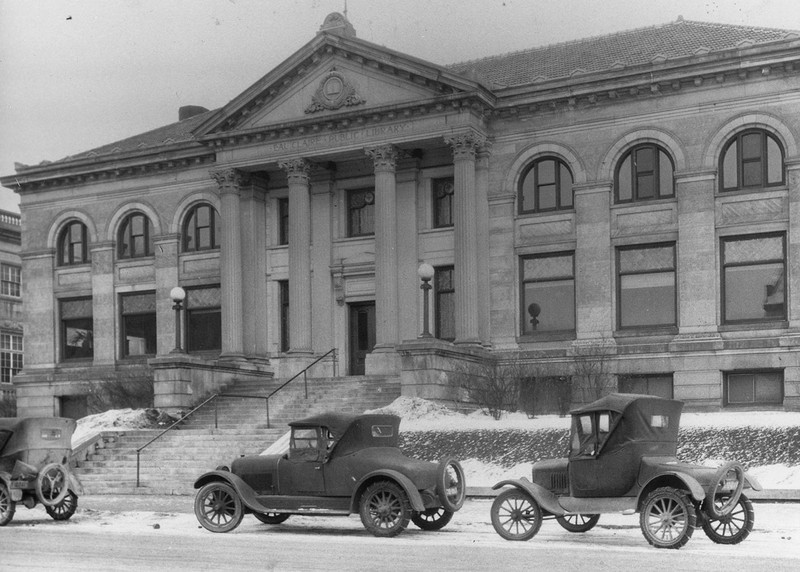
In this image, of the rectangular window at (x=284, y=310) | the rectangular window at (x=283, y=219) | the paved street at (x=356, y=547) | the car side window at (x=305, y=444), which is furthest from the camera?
the rectangular window at (x=283, y=219)

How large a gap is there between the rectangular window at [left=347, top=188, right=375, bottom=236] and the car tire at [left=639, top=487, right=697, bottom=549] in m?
25.3

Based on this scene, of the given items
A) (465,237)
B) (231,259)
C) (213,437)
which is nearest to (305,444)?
(213,437)

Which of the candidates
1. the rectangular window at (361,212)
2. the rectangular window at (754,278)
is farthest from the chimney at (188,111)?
the rectangular window at (754,278)

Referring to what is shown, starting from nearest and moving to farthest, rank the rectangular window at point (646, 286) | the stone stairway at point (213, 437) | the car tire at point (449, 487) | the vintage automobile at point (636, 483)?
the vintage automobile at point (636, 483)
the car tire at point (449, 487)
the stone stairway at point (213, 437)
the rectangular window at point (646, 286)

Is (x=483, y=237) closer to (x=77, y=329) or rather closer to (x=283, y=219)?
(x=283, y=219)

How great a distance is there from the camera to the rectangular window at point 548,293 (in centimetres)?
3556

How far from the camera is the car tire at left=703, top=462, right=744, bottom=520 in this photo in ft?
45.6

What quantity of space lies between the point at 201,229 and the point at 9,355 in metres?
25.4

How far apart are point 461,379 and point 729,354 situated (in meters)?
7.87

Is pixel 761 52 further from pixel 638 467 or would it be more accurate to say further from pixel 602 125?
pixel 638 467

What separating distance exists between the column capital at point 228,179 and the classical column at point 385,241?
218 inches

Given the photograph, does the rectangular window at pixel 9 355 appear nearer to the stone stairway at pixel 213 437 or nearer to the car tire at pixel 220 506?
the stone stairway at pixel 213 437

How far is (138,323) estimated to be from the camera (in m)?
43.5

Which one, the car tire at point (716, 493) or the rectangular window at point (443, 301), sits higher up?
the rectangular window at point (443, 301)
